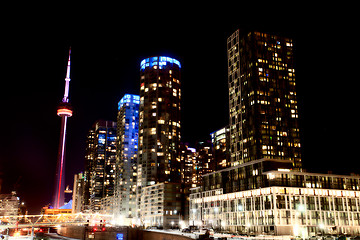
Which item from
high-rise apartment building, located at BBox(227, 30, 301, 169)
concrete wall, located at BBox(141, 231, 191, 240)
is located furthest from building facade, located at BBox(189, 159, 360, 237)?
high-rise apartment building, located at BBox(227, 30, 301, 169)

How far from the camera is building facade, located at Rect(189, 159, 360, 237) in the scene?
112 meters

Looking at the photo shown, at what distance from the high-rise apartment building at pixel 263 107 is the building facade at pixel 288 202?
174ft

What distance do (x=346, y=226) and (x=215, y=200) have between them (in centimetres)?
5080

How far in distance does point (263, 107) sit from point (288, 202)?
81.1 m

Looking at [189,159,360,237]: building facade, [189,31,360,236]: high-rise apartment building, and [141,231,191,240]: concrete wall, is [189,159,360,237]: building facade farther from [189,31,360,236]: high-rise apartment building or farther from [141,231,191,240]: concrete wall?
[141,231,191,240]: concrete wall

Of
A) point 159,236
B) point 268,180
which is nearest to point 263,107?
point 268,180

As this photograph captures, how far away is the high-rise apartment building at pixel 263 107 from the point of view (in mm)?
184625

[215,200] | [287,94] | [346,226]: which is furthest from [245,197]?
[287,94]

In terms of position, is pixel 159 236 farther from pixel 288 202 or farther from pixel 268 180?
pixel 288 202

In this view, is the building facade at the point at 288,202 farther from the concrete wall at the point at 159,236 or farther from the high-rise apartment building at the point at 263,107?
the high-rise apartment building at the point at 263,107

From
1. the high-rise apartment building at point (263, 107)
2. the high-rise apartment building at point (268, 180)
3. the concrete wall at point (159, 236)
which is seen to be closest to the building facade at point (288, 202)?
the high-rise apartment building at point (268, 180)

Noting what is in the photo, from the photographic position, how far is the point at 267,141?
184000 mm

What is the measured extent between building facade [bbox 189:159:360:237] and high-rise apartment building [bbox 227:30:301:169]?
5313cm

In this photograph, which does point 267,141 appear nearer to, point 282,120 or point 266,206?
point 282,120
